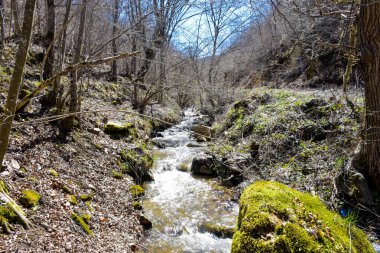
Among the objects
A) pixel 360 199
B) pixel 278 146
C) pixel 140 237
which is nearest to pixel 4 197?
pixel 140 237

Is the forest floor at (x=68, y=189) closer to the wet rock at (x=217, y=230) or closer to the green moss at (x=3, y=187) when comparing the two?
the green moss at (x=3, y=187)

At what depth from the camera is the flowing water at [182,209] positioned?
5.38 meters

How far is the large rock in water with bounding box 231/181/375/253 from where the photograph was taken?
2.84 metres

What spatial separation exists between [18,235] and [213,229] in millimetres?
3898

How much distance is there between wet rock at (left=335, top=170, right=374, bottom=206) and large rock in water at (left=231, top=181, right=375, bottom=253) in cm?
224

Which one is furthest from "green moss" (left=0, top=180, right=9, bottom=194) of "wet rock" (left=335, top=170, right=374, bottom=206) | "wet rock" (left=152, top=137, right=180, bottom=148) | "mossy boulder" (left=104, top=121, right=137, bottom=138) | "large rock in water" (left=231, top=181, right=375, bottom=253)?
"wet rock" (left=152, top=137, right=180, bottom=148)

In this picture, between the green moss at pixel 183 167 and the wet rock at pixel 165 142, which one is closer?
the green moss at pixel 183 167

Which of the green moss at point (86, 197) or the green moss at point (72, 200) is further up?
the green moss at point (72, 200)

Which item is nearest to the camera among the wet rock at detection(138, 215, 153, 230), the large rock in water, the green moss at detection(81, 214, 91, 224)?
the large rock in water

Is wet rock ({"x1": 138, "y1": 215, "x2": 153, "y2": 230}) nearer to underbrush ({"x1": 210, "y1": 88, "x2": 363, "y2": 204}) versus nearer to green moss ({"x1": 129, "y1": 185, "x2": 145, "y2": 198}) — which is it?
green moss ({"x1": 129, "y1": 185, "x2": 145, "y2": 198})

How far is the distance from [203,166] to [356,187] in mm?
4809

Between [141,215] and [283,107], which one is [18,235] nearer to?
[141,215]

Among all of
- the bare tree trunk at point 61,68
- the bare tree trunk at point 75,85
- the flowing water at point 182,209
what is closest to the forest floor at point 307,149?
the flowing water at point 182,209

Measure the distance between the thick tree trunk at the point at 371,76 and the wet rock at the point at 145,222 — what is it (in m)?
4.60
